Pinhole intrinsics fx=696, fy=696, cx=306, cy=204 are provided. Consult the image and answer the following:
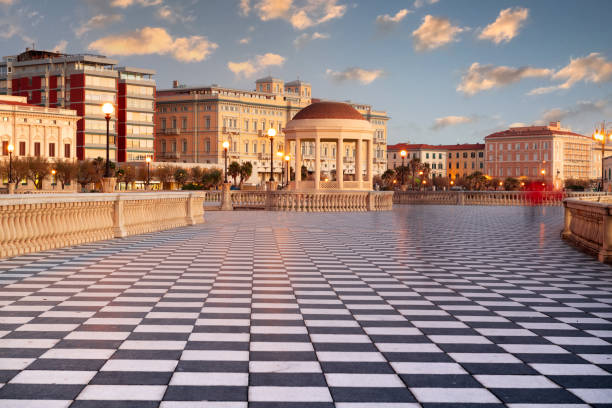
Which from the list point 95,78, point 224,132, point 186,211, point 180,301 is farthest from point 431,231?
point 224,132

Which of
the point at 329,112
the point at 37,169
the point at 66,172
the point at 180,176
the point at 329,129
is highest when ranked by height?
the point at 329,112

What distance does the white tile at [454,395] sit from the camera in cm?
455

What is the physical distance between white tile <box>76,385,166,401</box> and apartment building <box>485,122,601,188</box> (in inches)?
5717

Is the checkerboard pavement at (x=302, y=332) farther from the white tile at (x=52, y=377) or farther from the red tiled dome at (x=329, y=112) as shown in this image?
the red tiled dome at (x=329, y=112)

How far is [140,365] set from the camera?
210 inches

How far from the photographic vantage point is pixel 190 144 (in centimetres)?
12244

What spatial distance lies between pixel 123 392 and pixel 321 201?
104ft

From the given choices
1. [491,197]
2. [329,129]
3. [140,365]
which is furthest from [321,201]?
[140,365]

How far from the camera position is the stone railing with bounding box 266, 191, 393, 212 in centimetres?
3622

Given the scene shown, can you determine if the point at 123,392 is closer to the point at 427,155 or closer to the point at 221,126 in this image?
the point at 221,126

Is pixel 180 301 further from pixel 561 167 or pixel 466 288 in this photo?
pixel 561 167

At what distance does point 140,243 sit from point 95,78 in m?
89.5

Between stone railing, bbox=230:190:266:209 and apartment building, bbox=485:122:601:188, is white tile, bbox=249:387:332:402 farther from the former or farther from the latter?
apartment building, bbox=485:122:601:188

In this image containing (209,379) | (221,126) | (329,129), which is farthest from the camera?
(221,126)
